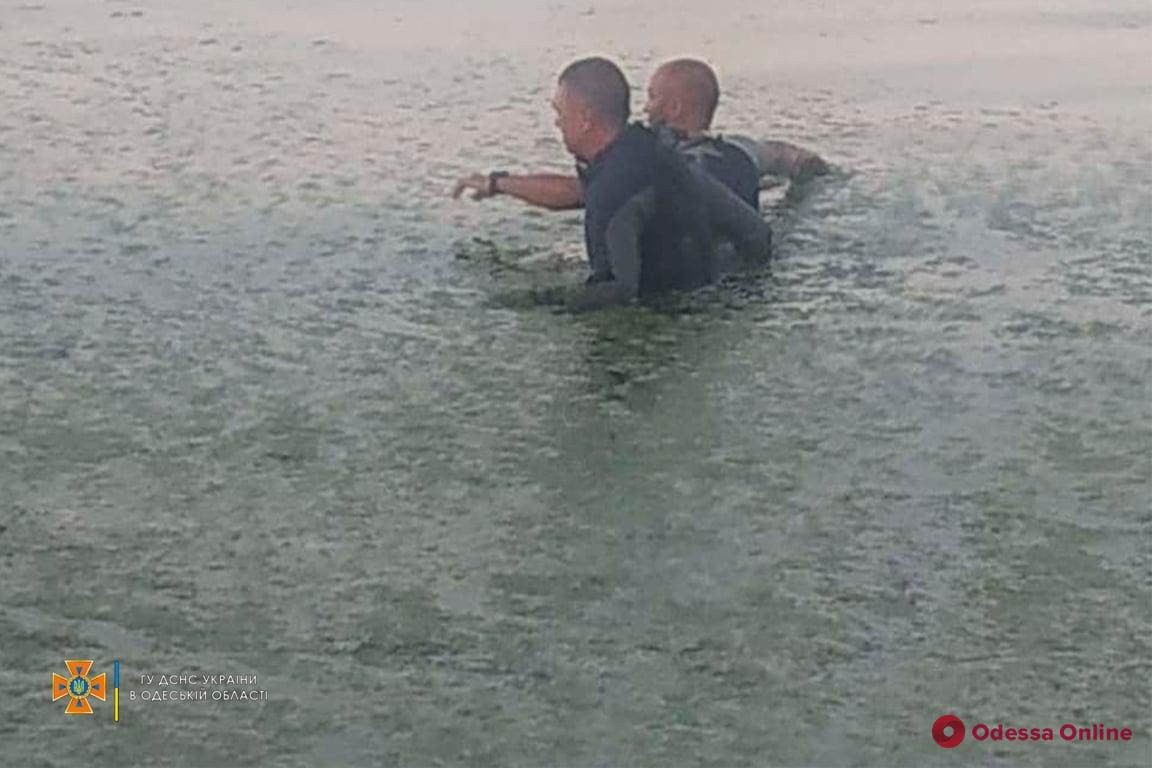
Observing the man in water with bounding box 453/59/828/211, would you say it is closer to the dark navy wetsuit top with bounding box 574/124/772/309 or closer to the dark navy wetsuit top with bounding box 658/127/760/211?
the dark navy wetsuit top with bounding box 658/127/760/211

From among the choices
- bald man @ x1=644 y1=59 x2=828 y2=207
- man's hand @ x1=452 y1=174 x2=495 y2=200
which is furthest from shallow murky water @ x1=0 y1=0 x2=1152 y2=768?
bald man @ x1=644 y1=59 x2=828 y2=207

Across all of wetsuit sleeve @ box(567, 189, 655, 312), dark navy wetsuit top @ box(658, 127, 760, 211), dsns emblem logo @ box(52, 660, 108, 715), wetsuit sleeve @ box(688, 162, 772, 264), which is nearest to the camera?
dsns emblem logo @ box(52, 660, 108, 715)

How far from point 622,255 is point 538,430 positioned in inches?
34.0

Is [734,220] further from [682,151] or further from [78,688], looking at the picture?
[78,688]

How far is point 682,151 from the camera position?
5.62 meters

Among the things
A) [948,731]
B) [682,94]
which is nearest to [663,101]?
[682,94]

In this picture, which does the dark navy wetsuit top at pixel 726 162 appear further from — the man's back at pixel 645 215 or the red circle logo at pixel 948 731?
the red circle logo at pixel 948 731

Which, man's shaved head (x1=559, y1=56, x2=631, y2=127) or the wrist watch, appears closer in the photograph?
man's shaved head (x1=559, y1=56, x2=631, y2=127)

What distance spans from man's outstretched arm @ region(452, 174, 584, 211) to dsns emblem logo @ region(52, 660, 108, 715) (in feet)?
7.64

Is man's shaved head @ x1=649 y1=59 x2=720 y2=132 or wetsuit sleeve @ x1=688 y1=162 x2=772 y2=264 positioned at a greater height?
man's shaved head @ x1=649 y1=59 x2=720 y2=132

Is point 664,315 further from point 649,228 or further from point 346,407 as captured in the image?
point 346,407

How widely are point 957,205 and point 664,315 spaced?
112cm

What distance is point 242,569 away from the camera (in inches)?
154

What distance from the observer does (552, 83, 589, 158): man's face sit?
5.35m
